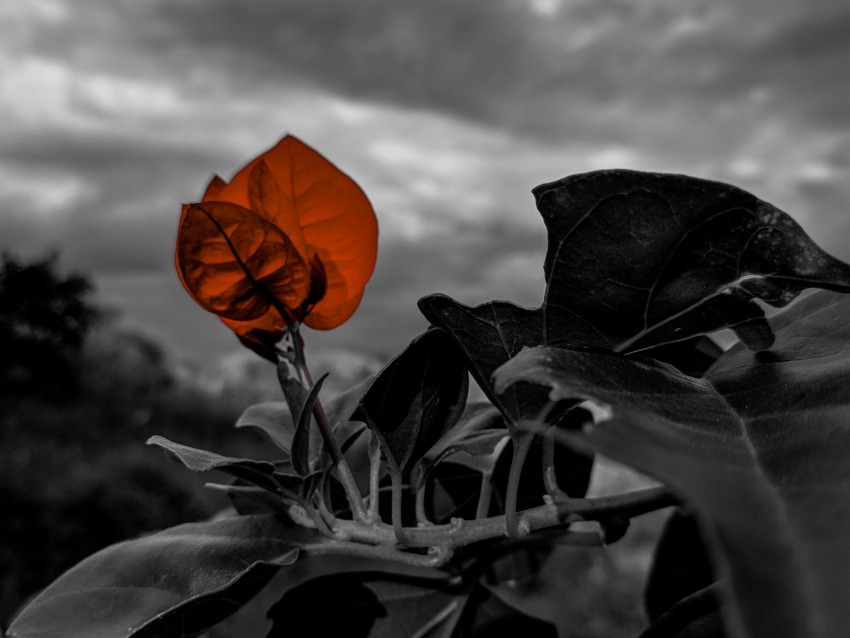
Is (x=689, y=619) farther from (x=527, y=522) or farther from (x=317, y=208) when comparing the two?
(x=317, y=208)

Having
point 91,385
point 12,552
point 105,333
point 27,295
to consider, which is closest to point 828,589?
point 27,295

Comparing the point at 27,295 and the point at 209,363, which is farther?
the point at 209,363

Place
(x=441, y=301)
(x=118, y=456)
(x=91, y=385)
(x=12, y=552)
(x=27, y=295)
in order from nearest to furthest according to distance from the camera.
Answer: (x=441, y=301)
(x=27, y=295)
(x=12, y=552)
(x=118, y=456)
(x=91, y=385)

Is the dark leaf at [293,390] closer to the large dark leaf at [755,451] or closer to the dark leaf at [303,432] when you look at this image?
the dark leaf at [303,432]

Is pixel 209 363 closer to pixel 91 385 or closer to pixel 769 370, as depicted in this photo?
pixel 91 385

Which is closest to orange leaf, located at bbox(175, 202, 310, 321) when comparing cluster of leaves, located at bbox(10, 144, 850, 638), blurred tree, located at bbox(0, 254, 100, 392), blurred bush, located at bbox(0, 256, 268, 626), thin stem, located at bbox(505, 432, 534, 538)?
cluster of leaves, located at bbox(10, 144, 850, 638)

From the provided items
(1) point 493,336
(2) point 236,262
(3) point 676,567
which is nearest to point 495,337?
(1) point 493,336
